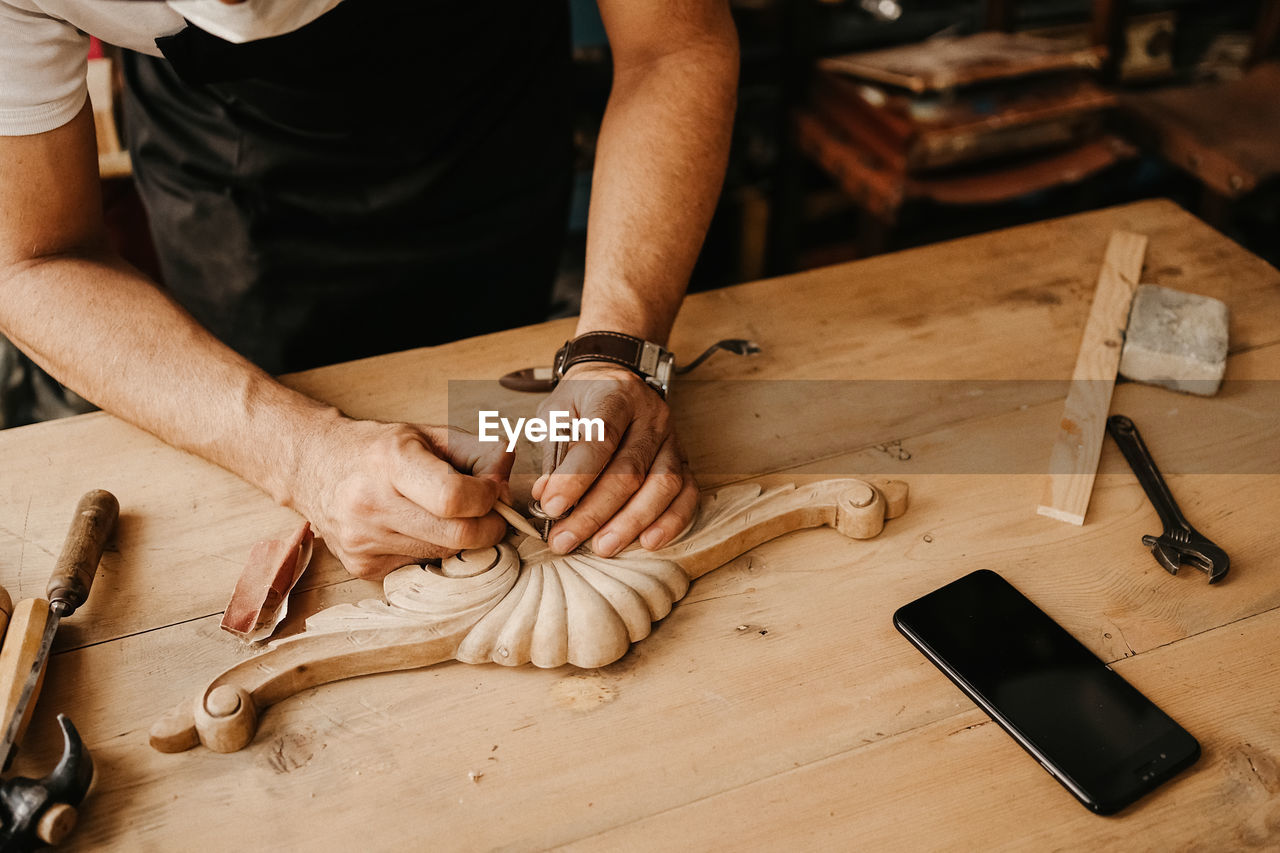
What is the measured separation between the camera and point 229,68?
1318 millimetres

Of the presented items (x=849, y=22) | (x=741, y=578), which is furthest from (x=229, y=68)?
(x=849, y=22)

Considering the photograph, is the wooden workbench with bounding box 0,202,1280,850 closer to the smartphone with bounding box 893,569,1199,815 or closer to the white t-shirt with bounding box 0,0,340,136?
the smartphone with bounding box 893,569,1199,815

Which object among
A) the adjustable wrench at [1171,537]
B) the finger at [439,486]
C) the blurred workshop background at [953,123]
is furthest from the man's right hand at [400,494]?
the blurred workshop background at [953,123]

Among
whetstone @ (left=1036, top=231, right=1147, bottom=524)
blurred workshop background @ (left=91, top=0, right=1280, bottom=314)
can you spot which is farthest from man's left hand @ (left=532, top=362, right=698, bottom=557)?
blurred workshop background @ (left=91, top=0, right=1280, bottom=314)

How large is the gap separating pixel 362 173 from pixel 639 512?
2.82 ft

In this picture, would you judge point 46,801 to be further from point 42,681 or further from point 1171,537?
point 1171,537

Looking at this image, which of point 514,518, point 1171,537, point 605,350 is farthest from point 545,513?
point 1171,537

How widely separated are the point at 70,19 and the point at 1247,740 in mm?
1509

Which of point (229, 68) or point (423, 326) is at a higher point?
point (229, 68)

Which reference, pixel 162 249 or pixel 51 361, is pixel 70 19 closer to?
pixel 51 361

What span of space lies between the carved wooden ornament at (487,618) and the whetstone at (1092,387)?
246mm

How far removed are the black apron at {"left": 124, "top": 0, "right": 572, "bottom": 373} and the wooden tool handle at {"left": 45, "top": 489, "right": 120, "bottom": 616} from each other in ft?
2.00

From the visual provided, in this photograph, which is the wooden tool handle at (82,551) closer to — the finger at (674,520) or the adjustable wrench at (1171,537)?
A: the finger at (674,520)

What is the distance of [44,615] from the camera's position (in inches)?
38.6
